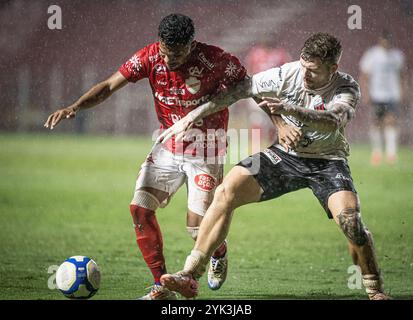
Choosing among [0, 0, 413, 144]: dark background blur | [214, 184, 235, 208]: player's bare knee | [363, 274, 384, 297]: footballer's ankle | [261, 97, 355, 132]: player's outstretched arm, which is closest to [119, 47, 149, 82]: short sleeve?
[214, 184, 235, 208]: player's bare knee

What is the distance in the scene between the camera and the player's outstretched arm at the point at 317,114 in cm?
620

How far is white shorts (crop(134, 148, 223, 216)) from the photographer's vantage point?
286 inches

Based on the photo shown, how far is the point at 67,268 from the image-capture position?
6.72 metres

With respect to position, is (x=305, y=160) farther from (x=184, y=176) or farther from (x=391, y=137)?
(x=391, y=137)

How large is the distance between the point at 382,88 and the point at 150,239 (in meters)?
11.6

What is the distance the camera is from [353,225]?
6422 millimetres

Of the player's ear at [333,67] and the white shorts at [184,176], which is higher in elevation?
the player's ear at [333,67]

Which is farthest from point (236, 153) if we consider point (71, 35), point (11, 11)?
point (11, 11)

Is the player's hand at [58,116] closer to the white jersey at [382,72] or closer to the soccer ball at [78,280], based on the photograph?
the soccer ball at [78,280]

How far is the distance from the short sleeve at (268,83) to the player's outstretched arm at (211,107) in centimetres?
6

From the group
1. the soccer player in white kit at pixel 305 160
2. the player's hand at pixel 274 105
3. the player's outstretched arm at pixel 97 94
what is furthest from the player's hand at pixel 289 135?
the player's outstretched arm at pixel 97 94

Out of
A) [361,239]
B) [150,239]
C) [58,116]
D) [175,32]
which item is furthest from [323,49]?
[58,116]

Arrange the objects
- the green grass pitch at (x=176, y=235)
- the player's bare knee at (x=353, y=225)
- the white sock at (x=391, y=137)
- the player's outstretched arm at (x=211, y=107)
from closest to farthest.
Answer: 1. the player's bare knee at (x=353, y=225)
2. the player's outstretched arm at (x=211, y=107)
3. the green grass pitch at (x=176, y=235)
4. the white sock at (x=391, y=137)

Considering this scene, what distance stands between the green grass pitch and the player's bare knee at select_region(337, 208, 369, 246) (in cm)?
78
